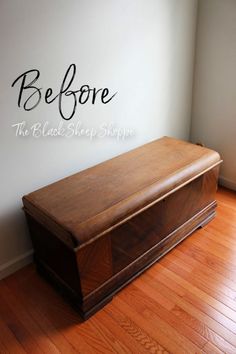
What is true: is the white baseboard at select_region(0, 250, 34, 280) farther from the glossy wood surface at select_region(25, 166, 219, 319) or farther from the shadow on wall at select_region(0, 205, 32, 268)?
the glossy wood surface at select_region(25, 166, 219, 319)

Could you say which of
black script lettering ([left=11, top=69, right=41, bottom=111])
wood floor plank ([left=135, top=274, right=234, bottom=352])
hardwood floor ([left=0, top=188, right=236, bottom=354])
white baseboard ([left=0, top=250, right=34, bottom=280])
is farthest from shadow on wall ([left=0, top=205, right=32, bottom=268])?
wood floor plank ([left=135, top=274, right=234, bottom=352])

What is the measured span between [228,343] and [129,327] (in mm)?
431

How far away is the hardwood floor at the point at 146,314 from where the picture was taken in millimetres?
1257

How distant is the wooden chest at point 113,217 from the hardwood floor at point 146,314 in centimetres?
8

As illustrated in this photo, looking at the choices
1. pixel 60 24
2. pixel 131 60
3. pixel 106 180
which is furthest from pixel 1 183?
pixel 131 60

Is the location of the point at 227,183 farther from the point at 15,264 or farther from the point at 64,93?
the point at 15,264

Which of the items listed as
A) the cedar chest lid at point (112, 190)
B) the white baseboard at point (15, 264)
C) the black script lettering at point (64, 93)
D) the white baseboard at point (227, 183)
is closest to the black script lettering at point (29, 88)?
the black script lettering at point (64, 93)

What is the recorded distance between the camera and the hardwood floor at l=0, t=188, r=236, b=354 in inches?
49.5

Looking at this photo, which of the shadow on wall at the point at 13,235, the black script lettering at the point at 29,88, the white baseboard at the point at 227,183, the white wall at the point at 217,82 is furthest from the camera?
the white baseboard at the point at 227,183

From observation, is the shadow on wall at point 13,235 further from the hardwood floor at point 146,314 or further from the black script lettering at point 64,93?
the black script lettering at point 64,93

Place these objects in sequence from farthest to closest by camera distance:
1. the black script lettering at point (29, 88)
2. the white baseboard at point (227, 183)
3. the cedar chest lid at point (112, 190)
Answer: the white baseboard at point (227, 183) → the black script lettering at point (29, 88) → the cedar chest lid at point (112, 190)

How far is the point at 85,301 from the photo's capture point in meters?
1.34

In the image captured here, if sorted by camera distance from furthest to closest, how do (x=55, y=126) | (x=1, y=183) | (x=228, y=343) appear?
(x=55, y=126) → (x=1, y=183) → (x=228, y=343)

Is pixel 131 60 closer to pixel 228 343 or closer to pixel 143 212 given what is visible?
pixel 143 212
